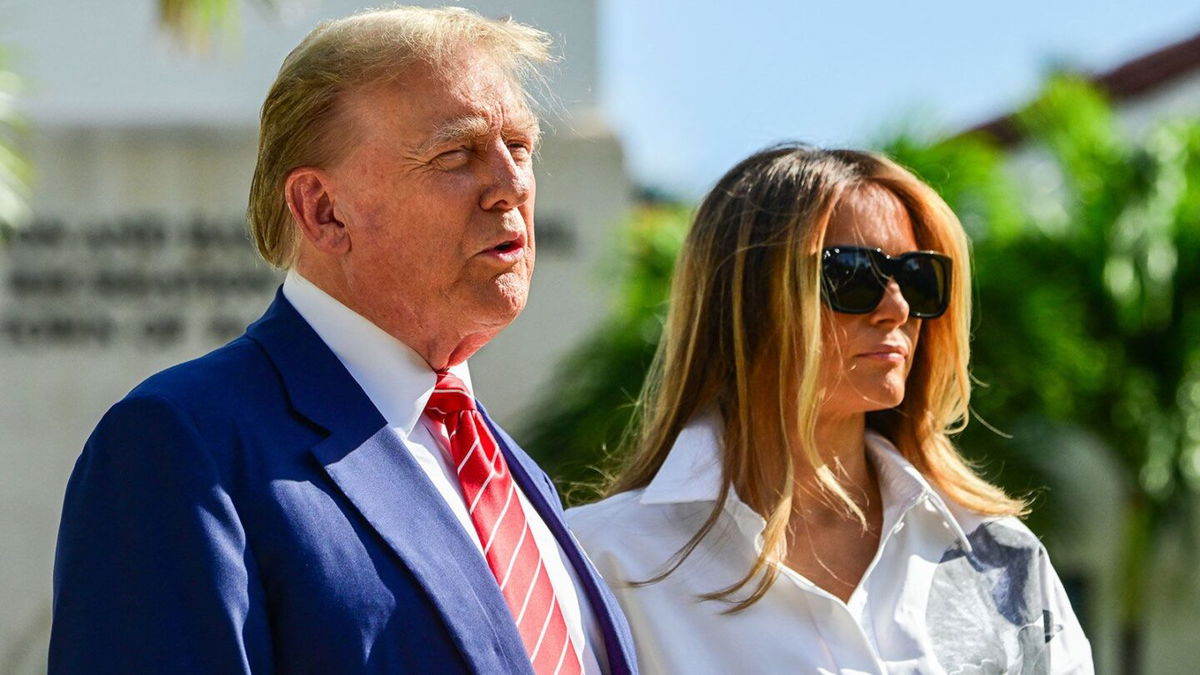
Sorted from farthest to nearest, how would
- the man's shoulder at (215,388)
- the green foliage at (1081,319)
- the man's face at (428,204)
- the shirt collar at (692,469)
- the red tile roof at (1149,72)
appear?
the red tile roof at (1149,72) → the green foliage at (1081,319) → the shirt collar at (692,469) → the man's face at (428,204) → the man's shoulder at (215,388)

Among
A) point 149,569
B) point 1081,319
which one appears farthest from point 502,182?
point 1081,319

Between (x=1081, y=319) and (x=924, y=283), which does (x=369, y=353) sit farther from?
(x=1081, y=319)

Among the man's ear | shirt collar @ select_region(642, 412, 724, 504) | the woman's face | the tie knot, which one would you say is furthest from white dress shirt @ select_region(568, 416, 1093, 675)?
the man's ear

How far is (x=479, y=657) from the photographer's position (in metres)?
2.02

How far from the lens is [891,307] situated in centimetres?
307

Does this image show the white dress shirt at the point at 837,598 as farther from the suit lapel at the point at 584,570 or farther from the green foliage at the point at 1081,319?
the green foliage at the point at 1081,319

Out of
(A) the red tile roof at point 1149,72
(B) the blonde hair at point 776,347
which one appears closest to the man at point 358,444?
(B) the blonde hair at point 776,347

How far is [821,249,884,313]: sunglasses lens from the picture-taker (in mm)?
3053

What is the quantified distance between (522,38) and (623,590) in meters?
1.01

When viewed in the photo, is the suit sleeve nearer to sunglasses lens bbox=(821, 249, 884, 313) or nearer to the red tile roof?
sunglasses lens bbox=(821, 249, 884, 313)

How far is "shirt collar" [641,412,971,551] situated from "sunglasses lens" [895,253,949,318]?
0.30 metres

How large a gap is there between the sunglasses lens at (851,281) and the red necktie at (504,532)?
89 cm

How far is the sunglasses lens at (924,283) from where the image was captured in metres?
3.10

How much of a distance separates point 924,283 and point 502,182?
1132mm
